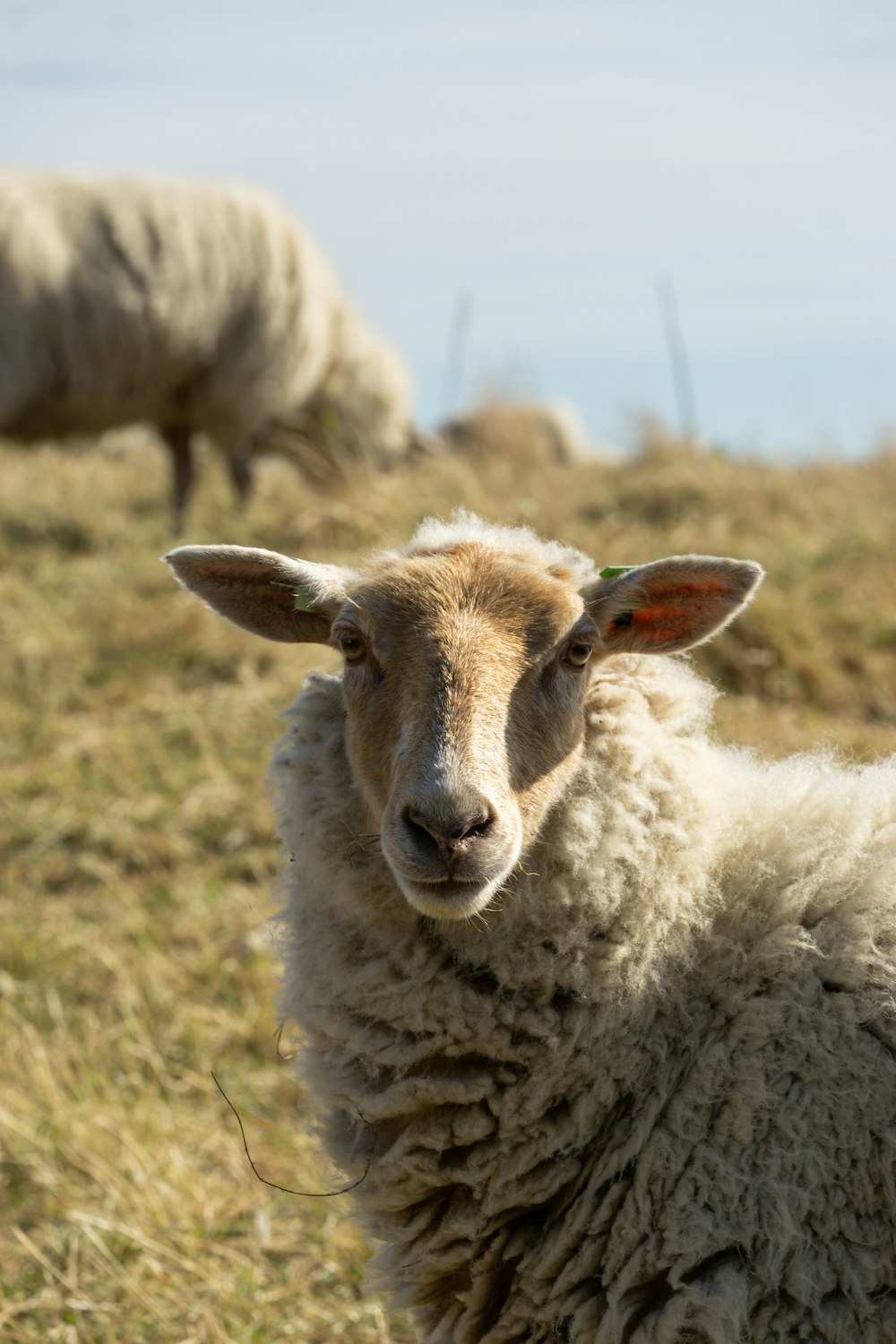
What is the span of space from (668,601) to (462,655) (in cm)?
53

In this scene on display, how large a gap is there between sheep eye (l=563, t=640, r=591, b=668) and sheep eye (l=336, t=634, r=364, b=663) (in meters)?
0.41

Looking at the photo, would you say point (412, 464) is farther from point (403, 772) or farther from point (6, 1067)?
point (403, 772)

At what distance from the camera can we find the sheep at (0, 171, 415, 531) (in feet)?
29.8

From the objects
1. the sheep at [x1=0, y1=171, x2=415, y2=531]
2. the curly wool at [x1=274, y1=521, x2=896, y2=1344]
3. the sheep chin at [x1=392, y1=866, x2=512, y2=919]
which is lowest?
the sheep at [x1=0, y1=171, x2=415, y2=531]

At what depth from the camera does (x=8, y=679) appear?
6.57 m

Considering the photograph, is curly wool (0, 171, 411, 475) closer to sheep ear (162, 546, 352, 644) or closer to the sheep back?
sheep ear (162, 546, 352, 644)

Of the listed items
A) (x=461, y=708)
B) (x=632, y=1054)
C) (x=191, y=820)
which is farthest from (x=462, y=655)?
(x=191, y=820)

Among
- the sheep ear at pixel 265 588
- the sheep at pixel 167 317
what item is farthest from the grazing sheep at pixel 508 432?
the sheep ear at pixel 265 588

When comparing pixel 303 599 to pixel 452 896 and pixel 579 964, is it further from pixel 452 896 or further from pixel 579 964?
pixel 579 964

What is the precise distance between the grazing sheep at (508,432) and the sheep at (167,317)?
1.12 meters

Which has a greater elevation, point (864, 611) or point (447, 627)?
point (447, 627)

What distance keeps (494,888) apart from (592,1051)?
0.37 metres

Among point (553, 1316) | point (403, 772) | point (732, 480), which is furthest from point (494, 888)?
point (732, 480)

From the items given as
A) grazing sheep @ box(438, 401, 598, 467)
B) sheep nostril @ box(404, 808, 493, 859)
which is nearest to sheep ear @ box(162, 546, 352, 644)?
sheep nostril @ box(404, 808, 493, 859)
